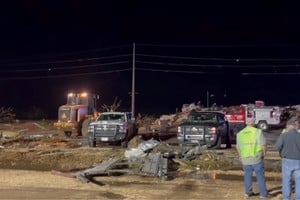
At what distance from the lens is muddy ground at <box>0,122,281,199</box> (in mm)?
15953

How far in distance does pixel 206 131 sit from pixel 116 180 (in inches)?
445

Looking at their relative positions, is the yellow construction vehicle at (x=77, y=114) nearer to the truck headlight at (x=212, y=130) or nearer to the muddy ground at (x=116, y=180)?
the muddy ground at (x=116, y=180)

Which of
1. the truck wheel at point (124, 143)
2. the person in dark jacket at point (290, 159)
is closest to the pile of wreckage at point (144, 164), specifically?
the person in dark jacket at point (290, 159)

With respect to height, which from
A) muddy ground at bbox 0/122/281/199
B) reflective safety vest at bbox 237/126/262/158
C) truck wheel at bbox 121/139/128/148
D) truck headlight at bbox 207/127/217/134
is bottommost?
muddy ground at bbox 0/122/281/199

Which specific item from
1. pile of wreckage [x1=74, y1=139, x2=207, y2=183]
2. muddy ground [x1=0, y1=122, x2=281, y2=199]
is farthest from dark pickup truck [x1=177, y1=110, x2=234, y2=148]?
pile of wreckage [x1=74, y1=139, x2=207, y2=183]

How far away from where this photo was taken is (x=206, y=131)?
1166 inches

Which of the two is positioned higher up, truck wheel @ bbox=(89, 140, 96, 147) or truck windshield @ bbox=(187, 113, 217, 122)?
truck windshield @ bbox=(187, 113, 217, 122)

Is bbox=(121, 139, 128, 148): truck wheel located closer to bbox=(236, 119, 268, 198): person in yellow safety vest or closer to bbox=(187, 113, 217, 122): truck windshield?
bbox=(187, 113, 217, 122): truck windshield

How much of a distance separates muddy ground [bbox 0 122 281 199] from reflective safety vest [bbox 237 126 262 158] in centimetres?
124

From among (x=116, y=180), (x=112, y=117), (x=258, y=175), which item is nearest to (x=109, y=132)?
(x=112, y=117)

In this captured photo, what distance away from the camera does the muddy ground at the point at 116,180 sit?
15953mm

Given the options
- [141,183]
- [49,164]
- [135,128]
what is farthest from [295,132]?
[135,128]

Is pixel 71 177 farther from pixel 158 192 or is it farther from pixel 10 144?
pixel 10 144

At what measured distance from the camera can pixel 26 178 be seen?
19.4m
